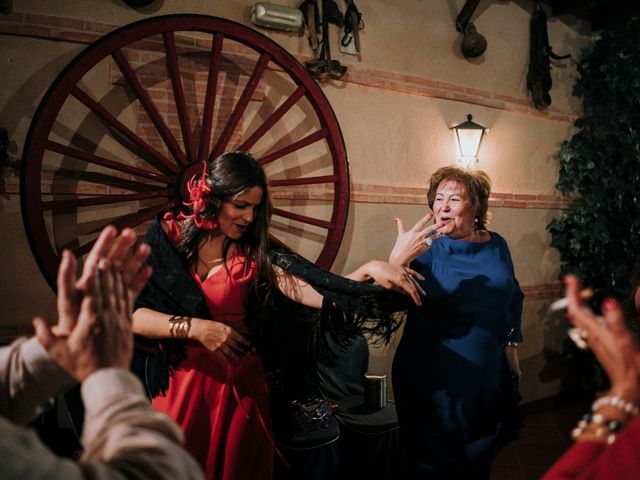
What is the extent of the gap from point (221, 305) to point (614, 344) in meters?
1.47

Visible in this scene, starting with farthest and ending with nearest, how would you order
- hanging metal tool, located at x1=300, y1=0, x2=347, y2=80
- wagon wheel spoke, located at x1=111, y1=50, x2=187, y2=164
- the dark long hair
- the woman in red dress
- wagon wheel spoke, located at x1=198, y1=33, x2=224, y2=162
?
1. hanging metal tool, located at x1=300, y1=0, x2=347, y2=80
2. wagon wheel spoke, located at x1=198, y1=33, x2=224, y2=162
3. wagon wheel spoke, located at x1=111, y1=50, x2=187, y2=164
4. the dark long hair
5. the woman in red dress

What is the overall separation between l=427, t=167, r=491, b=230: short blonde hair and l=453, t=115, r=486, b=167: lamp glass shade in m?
1.55

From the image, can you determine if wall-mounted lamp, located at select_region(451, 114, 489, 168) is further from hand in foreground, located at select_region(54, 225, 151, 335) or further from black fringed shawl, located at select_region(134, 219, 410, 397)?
hand in foreground, located at select_region(54, 225, 151, 335)

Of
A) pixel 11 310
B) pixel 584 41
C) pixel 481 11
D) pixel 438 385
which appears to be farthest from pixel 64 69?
pixel 584 41

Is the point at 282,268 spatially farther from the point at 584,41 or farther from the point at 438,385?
the point at 584,41

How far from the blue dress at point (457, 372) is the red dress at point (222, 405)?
720 mm

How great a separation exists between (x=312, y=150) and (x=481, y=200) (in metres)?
1.38

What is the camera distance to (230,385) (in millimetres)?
1892

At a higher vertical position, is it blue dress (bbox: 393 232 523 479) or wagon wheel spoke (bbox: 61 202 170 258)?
wagon wheel spoke (bbox: 61 202 170 258)

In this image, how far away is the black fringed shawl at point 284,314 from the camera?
1.91 metres

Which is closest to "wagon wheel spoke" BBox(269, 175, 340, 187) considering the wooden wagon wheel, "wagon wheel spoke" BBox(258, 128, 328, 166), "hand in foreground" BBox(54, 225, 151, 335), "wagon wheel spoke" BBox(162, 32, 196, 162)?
the wooden wagon wheel

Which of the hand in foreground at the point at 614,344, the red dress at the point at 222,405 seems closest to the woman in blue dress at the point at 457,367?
the red dress at the point at 222,405

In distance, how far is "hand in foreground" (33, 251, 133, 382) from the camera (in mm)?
830

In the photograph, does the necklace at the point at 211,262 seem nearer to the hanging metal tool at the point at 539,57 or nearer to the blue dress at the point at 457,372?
the blue dress at the point at 457,372
